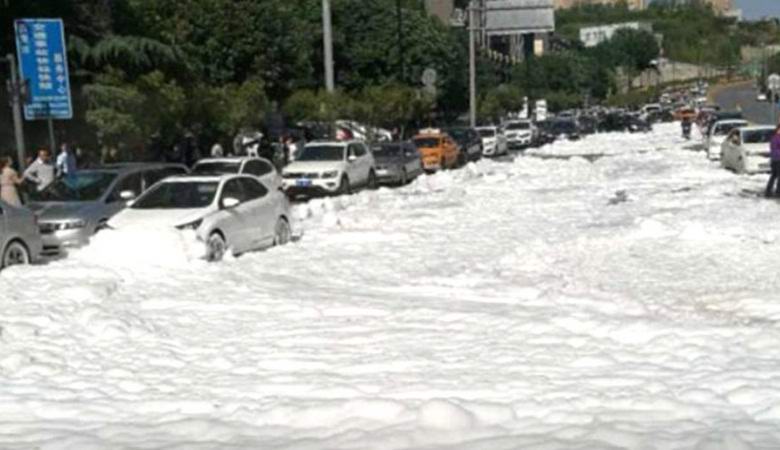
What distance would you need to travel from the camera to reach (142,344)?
10.4 metres

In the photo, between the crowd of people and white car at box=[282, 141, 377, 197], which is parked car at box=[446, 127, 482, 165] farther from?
the crowd of people

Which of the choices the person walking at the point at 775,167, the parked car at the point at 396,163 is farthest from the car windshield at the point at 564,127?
the person walking at the point at 775,167

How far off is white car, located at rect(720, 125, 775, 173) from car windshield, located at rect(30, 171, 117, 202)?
1879cm

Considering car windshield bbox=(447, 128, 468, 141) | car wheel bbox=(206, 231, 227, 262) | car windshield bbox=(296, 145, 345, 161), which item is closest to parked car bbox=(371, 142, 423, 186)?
car windshield bbox=(296, 145, 345, 161)

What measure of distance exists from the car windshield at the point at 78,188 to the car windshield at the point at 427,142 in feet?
84.6

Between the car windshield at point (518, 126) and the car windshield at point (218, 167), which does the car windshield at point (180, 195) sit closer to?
the car windshield at point (218, 167)

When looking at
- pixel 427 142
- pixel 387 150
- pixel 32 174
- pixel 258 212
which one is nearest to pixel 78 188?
pixel 258 212

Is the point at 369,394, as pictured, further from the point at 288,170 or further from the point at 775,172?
the point at 288,170

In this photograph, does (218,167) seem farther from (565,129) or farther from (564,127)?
(564,127)

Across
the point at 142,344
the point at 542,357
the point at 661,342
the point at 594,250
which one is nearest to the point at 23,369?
the point at 142,344

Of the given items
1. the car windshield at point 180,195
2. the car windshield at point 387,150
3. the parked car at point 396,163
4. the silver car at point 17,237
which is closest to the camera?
the silver car at point 17,237

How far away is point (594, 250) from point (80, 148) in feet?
73.8

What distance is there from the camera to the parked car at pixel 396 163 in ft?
119

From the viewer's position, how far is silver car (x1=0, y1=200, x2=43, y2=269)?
49.5ft
